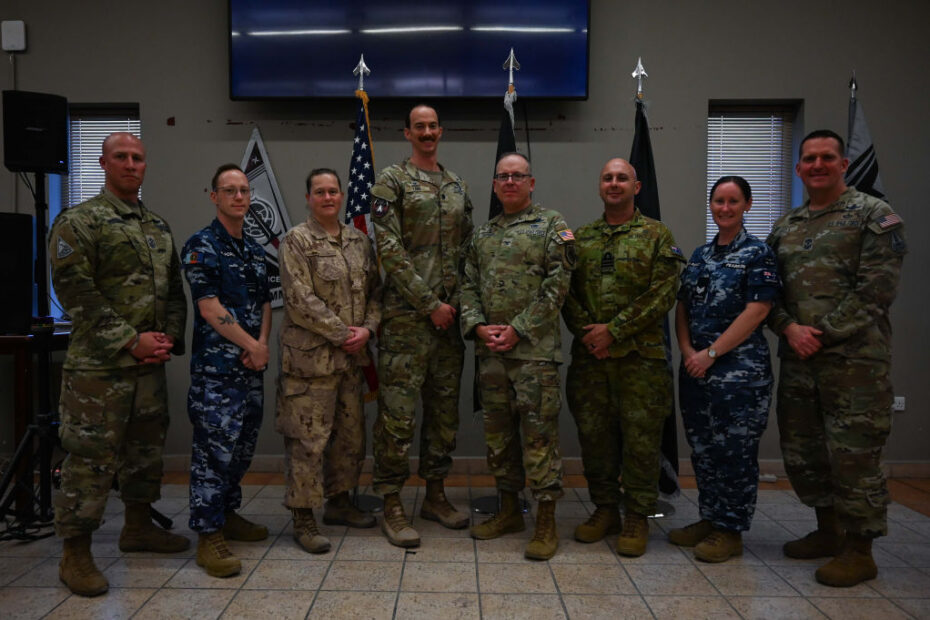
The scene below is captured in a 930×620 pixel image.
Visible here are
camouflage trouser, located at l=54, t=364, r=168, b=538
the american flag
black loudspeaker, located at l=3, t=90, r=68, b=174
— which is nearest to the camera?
camouflage trouser, located at l=54, t=364, r=168, b=538

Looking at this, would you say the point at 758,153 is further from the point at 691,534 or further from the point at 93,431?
the point at 93,431

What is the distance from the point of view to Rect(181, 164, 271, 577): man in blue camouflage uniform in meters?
2.39

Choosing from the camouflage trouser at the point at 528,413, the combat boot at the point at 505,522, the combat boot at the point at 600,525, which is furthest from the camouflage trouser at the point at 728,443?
the combat boot at the point at 505,522

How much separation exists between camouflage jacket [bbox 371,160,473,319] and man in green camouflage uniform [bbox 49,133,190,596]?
0.98 meters

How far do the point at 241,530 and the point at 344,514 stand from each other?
492mm

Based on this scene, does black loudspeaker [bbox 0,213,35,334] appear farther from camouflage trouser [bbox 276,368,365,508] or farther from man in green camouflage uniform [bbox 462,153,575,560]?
man in green camouflage uniform [bbox 462,153,575,560]

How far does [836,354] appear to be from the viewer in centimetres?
238

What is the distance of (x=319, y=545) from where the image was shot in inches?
99.9

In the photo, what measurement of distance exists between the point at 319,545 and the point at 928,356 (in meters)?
4.18

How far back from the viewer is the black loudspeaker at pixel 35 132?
9.25 feet

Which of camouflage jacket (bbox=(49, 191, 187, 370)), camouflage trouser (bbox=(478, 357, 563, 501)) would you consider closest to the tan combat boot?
camouflage jacket (bbox=(49, 191, 187, 370))

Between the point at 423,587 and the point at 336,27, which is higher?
the point at 336,27

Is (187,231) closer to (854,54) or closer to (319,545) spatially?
(319,545)

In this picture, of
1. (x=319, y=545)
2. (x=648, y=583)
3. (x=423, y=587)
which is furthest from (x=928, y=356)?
(x=319, y=545)
